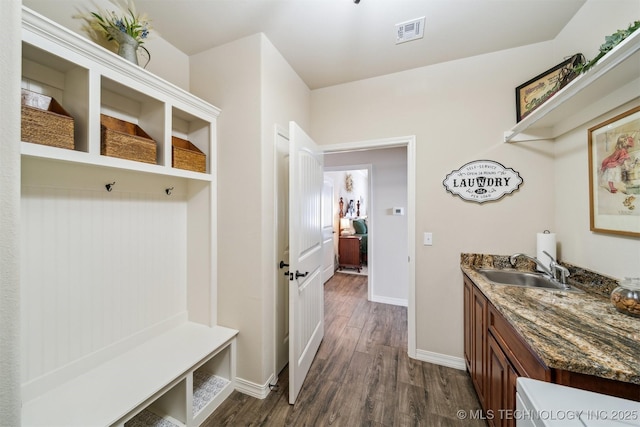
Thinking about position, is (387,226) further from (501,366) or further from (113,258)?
(113,258)

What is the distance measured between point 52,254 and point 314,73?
227 cm

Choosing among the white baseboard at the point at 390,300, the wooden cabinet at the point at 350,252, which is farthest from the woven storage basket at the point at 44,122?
the wooden cabinet at the point at 350,252

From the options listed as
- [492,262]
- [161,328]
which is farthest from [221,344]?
[492,262]

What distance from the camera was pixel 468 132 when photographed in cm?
201

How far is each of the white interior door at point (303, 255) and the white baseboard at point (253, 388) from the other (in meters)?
0.22

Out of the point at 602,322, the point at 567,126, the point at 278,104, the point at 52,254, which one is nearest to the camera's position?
the point at 602,322

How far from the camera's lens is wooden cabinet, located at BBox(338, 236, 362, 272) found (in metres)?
5.22

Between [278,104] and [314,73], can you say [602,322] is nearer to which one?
[278,104]

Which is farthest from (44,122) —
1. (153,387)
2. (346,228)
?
(346,228)

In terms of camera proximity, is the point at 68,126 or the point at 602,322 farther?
the point at 68,126

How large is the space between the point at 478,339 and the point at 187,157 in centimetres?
235

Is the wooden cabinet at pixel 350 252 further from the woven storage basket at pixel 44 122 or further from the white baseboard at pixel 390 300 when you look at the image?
the woven storage basket at pixel 44 122

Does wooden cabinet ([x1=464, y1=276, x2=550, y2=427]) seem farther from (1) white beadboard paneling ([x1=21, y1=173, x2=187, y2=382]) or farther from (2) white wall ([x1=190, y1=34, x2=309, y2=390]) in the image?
(1) white beadboard paneling ([x1=21, y1=173, x2=187, y2=382])

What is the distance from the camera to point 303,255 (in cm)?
185
